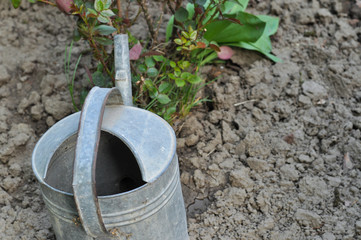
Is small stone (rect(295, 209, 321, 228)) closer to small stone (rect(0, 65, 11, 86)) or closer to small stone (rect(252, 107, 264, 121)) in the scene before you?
small stone (rect(252, 107, 264, 121))

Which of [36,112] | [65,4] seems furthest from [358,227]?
[36,112]

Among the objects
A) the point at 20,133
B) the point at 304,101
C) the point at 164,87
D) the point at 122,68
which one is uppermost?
the point at 122,68

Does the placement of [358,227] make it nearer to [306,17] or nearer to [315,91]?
[315,91]

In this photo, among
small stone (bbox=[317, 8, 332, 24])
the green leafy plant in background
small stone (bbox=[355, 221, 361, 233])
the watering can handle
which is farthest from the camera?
small stone (bbox=[317, 8, 332, 24])

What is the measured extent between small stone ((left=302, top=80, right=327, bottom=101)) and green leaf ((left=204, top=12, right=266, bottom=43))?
0.41 m

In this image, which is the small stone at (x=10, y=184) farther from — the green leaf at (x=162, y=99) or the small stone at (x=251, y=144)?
the small stone at (x=251, y=144)

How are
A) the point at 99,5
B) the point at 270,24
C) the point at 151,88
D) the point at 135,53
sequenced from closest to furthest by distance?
the point at 99,5 → the point at 135,53 → the point at 151,88 → the point at 270,24

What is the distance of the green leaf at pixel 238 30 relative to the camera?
2418 millimetres

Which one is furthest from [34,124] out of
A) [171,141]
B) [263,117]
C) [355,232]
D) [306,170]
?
[355,232]

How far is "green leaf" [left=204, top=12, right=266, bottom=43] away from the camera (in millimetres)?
2418

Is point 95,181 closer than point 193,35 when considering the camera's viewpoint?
Yes

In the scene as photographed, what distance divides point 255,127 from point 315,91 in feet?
1.38

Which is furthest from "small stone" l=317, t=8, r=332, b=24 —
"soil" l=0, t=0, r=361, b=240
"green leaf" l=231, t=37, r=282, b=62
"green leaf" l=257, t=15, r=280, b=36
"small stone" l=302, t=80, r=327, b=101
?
"small stone" l=302, t=80, r=327, b=101

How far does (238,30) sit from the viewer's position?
8.11 feet
